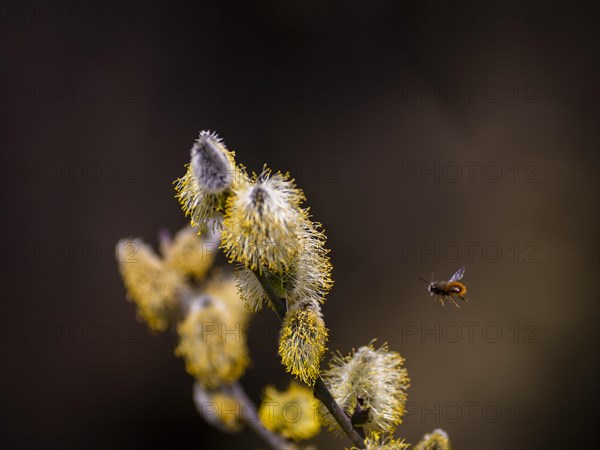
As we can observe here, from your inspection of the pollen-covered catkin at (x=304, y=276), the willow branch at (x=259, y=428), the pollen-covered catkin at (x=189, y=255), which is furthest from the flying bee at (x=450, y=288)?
Answer: the pollen-covered catkin at (x=189, y=255)

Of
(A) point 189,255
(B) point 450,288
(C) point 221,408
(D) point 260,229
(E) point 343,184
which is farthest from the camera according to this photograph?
(E) point 343,184

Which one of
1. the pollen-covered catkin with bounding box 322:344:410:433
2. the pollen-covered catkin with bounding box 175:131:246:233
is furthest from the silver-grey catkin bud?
the pollen-covered catkin with bounding box 322:344:410:433

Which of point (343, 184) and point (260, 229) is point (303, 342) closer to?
point (260, 229)

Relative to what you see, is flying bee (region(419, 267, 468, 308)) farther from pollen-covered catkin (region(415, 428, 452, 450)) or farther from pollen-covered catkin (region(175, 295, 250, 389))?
pollen-covered catkin (region(175, 295, 250, 389))

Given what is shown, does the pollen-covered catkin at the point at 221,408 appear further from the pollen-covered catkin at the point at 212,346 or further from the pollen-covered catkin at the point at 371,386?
the pollen-covered catkin at the point at 371,386

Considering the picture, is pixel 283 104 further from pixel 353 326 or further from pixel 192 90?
pixel 353 326

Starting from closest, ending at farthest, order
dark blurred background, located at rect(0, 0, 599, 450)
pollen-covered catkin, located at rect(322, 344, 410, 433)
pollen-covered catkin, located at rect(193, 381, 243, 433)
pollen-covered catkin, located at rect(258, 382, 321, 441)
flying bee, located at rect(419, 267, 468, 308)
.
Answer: pollen-covered catkin, located at rect(322, 344, 410, 433), flying bee, located at rect(419, 267, 468, 308), pollen-covered catkin, located at rect(258, 382, 321, 441), pollen-covered catkin, located at rect(193, 381, 243, 433), dark blurred background, located at rect(0, 0, 599, 450)

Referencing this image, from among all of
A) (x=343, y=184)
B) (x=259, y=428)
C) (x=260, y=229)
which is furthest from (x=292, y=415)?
(x=343, y=184)
